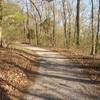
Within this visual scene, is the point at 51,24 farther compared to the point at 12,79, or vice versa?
the point at 51,24

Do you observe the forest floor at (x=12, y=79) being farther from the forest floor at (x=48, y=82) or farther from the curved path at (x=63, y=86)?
the curved path at (x=63, y=86)

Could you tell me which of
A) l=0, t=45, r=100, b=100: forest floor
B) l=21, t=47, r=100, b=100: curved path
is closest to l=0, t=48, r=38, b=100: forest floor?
l=0, t=45, r=100, b=100: forest floor

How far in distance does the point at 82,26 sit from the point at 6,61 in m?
42.4

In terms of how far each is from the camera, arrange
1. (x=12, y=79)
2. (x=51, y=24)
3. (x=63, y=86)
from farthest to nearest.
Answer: (x=51, y=24) < (x=12, y=79) < (x=63, y=86)

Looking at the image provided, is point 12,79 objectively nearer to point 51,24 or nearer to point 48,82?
point 48,82

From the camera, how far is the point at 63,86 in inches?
507

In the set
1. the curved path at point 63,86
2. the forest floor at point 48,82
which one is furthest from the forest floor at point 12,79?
the curved path at point 63,86

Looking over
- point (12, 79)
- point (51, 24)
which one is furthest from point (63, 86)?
point (51, 24)

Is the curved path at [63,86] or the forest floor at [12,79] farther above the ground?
the forest floor at [12,79]

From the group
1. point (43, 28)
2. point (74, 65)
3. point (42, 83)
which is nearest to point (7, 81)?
point (42, 83)

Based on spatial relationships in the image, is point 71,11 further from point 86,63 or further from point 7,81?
point 7,81

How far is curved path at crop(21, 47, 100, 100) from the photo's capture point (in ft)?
36.6

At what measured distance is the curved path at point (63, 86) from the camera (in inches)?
439

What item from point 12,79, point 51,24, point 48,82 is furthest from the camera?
point 51,24
